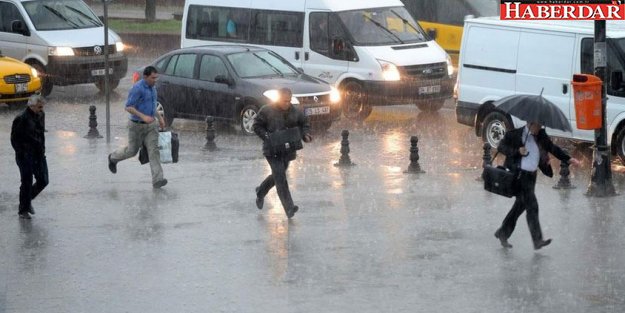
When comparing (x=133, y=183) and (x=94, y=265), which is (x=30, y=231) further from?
(x=133, y=183)

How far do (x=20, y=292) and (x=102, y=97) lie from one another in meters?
15.8

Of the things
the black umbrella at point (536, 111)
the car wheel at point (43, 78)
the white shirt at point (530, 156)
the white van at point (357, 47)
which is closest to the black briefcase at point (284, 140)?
the black umbrella at point (536, 111)

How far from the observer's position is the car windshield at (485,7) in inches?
1196

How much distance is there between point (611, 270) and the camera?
12133mm

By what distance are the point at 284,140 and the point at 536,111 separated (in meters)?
2.97

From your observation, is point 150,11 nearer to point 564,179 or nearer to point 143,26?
point 143,26

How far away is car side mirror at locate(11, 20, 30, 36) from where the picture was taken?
2680 centimetres

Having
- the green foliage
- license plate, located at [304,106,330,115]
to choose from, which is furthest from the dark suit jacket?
the green foliage

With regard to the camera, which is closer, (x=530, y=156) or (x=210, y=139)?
(x=530, y=156)

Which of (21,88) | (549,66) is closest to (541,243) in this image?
(549,66)

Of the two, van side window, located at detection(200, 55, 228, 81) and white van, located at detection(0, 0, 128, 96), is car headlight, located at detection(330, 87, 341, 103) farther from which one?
white van, located at detection(0, 0, 128, 96)

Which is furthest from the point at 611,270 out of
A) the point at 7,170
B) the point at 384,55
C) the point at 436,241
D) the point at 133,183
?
the point at 384,55

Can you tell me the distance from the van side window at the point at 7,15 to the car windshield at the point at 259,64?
258 inches

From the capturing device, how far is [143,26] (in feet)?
128
